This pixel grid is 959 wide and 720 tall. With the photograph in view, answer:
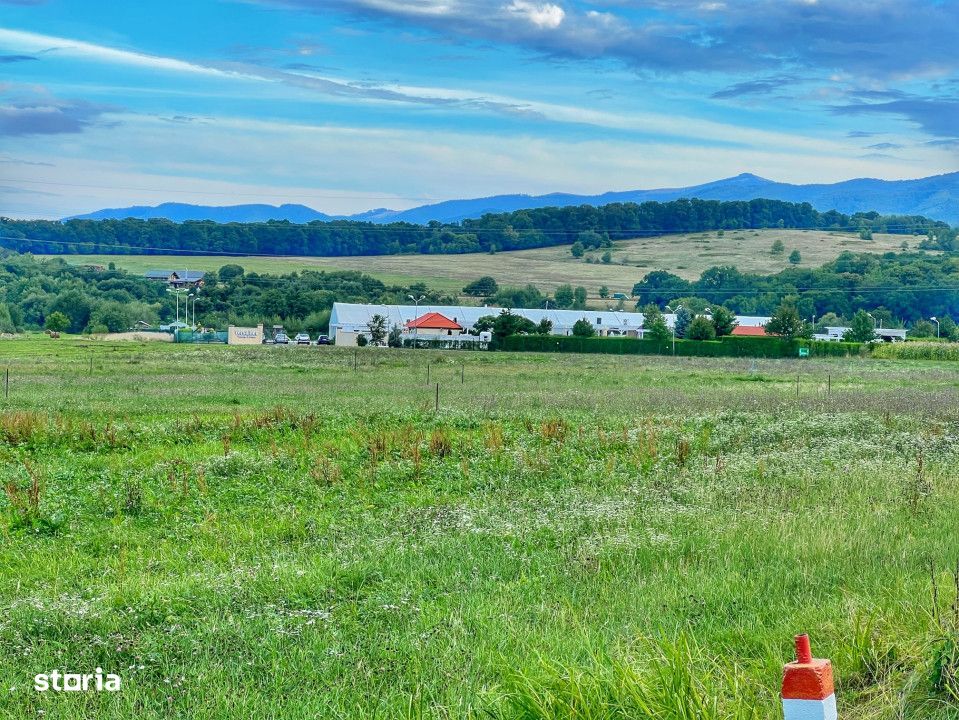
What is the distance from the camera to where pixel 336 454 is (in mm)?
17094

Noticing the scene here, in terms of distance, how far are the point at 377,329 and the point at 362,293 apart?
32418mm

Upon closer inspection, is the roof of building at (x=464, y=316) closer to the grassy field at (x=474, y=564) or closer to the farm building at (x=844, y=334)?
the farm building at (x=844, y=334)

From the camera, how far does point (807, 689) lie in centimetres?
441

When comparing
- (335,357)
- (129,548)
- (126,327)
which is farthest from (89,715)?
(126,327)

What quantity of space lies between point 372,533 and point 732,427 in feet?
40.5

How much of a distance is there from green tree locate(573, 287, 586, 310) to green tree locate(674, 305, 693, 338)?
81.2 feet

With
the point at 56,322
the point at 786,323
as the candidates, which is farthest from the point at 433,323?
the point at 56,322

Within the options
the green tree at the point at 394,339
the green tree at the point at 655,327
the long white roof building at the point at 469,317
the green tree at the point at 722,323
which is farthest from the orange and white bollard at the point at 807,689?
the green tree at the point at 722,323

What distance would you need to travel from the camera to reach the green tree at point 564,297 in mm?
147250

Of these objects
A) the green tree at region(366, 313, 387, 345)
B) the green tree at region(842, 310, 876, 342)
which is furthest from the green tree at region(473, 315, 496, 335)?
the green tree at region(842, 310, 876, 342)

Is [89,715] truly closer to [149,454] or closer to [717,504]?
[717,504]

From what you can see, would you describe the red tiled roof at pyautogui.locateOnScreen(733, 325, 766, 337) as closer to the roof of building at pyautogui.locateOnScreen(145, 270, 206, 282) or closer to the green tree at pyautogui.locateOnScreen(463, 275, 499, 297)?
the green tree at pyautogui.locateOnScreen(463, 275, 499, 297)

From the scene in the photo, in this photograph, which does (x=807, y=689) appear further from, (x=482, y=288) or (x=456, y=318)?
(x=482, y=288)

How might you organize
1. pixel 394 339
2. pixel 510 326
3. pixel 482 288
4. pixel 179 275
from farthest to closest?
pixel 482 288, pixel 179 275, pixel 394 339, pixel 510 326
